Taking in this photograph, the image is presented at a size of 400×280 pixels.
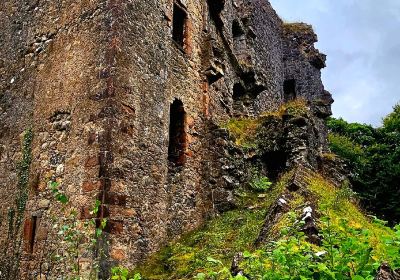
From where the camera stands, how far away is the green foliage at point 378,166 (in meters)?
19.5

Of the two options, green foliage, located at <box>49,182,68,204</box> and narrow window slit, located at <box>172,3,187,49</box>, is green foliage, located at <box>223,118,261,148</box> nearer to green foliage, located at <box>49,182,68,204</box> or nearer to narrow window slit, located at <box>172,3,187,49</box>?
narrow window slit, located at <box>172,3,187,49</box>

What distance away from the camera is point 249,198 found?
10805 mm

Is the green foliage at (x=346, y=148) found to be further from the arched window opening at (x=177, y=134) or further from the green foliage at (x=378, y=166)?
the arched window opening at (x=177, y=134)

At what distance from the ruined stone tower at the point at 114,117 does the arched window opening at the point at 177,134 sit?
24 millimetres

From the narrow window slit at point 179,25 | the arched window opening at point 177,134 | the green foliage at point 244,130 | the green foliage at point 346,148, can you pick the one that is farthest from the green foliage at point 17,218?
the green foliage at point 346,148

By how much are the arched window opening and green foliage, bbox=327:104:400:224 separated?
9.49 m

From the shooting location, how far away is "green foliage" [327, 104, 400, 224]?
63.9 feet

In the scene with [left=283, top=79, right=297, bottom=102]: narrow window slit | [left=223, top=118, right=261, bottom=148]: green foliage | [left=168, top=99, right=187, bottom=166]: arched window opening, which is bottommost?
[left=168, top=99, right=187, bottom=166]: arched window opening

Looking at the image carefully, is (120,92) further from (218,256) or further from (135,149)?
(218,256)

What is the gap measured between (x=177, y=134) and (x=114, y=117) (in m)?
2.78

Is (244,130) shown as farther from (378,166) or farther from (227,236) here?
(378,166)

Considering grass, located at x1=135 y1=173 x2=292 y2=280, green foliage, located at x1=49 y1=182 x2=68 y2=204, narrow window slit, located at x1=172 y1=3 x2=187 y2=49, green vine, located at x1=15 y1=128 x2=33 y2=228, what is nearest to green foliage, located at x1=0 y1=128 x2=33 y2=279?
green vine, located at x1=15 y1=128 x2=33 y2=228

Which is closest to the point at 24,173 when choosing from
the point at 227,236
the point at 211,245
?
the point at 211,245

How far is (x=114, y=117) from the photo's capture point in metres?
7.80
